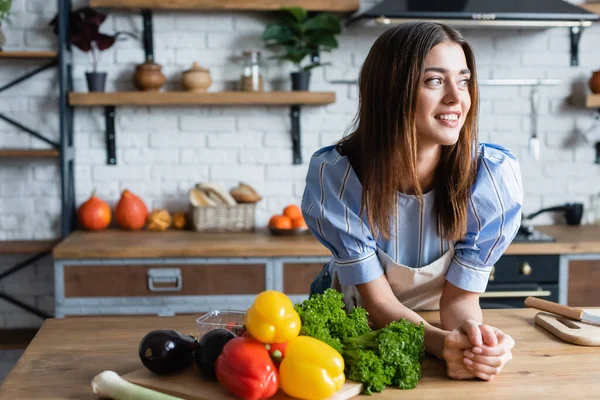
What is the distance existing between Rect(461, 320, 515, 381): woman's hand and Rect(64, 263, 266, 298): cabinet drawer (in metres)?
1.88

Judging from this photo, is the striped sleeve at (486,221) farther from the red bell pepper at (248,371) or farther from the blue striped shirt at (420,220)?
the red bell pepper at (248,371)

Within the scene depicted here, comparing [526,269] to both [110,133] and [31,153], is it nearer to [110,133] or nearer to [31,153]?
[110,133]

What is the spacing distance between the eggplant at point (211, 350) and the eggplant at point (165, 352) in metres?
0.03

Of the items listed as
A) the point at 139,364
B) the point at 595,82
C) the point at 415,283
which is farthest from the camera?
the point at 595,82

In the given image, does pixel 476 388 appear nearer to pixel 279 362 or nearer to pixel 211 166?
pixel 279 362

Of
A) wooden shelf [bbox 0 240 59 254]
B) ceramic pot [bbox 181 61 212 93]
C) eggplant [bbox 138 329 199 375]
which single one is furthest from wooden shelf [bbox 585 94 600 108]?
eggplant [bbox 138 329 199 375]

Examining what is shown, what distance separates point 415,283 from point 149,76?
6.90 feet

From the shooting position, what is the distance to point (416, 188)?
71.7 inches

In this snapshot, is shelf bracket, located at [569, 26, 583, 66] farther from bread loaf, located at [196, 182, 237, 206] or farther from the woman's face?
the woman's face

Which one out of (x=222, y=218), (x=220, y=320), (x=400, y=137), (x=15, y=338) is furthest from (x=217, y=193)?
(x=220, y=320)

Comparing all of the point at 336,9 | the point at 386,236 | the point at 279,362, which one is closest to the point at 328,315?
the point at 279,362

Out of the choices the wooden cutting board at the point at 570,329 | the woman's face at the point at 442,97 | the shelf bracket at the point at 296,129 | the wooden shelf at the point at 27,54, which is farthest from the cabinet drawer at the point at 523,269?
the wooden shelf at the point at 27,54

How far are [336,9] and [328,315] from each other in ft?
7.93

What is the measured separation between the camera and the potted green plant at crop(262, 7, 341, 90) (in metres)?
3.59
